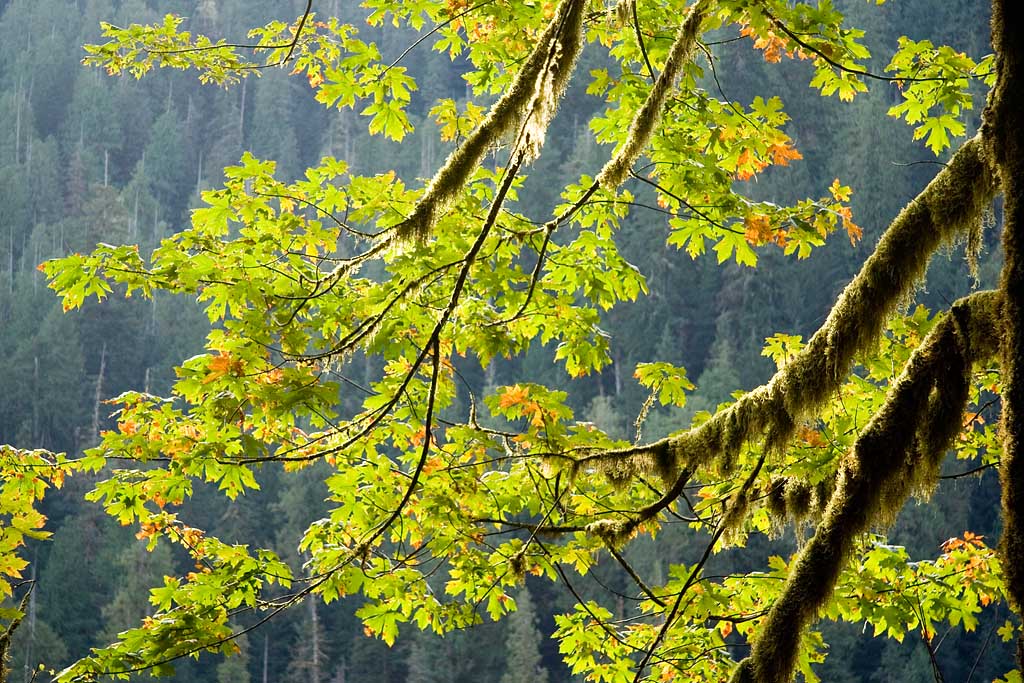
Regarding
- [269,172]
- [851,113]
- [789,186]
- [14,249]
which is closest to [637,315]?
[789,186]

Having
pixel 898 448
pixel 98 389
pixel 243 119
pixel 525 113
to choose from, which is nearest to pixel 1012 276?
pixel 898 448

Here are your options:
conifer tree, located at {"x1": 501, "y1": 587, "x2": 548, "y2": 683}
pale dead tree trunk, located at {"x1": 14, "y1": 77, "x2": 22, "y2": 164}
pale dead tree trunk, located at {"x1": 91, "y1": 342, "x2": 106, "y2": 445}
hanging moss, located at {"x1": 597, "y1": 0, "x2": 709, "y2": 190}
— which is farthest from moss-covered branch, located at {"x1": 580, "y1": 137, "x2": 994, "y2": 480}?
pale dead tree trunk, located at {"x1": 14, "y1": 77, "x2": 22, "y2": 164}

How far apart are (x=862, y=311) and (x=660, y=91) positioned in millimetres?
1057

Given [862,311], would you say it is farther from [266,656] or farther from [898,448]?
[266,656]

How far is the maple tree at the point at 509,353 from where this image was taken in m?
3.21

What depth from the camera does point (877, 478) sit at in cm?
253

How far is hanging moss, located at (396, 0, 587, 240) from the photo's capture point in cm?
321

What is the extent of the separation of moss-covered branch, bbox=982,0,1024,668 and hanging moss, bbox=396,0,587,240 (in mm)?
1314

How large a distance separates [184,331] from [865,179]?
1440 inches

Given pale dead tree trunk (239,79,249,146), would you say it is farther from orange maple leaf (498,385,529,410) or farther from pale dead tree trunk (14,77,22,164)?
orange maple leaf (498,385,529,410)

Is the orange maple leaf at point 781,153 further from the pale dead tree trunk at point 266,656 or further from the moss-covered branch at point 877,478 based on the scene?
the pale dead tree trunk at point 266,656

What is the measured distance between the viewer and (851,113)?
5038cm

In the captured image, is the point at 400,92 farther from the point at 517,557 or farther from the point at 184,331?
the point at 184,331

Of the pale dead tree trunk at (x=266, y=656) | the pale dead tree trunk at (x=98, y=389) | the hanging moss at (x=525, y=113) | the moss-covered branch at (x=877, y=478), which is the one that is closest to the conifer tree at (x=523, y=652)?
the pale dead tree trunk at (x=266, y=656)
